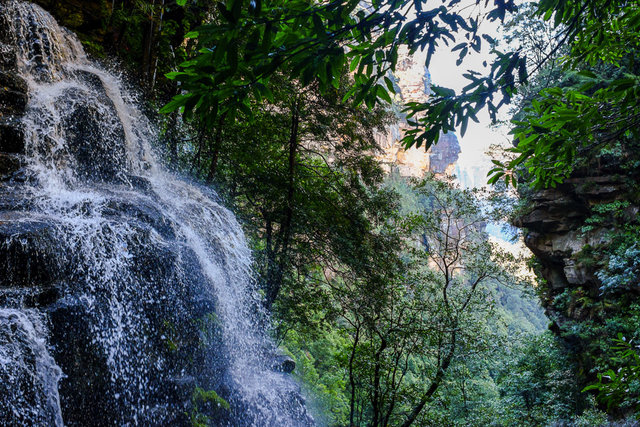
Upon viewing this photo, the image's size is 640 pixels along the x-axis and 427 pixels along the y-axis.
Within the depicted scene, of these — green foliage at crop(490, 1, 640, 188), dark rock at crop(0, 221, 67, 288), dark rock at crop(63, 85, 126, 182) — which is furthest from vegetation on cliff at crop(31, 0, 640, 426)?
dark rock at crop(0, 221, 67, 288)

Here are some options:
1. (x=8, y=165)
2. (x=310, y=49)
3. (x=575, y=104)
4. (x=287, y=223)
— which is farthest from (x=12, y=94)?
(x=575, y=104)

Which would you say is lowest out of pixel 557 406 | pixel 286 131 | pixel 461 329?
pixel 557 406

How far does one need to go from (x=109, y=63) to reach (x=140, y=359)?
656cm

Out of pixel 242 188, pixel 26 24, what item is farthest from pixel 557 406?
pixel 26 24

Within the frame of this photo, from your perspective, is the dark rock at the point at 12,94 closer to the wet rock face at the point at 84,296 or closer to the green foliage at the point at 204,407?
the wet rock face at the point at 84,296

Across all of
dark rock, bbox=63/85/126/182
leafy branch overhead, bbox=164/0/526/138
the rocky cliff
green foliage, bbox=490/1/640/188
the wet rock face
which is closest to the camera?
leafy branch overhead, bbox=164/0/526/138

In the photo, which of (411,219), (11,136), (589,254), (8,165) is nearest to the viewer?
(8,165)

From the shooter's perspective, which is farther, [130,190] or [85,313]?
[130,190]

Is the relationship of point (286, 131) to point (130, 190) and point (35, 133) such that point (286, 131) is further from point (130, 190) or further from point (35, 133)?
point (35, 133)

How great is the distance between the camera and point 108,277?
3.86 m

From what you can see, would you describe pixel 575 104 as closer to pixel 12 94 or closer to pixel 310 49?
pixel 310 49

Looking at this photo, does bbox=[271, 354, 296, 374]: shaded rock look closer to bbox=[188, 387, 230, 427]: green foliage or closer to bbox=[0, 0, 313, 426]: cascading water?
bbox=[0, 0, 313, 426]: cascading water

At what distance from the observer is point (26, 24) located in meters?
6.02

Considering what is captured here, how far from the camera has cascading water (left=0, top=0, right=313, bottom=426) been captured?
325 cm
